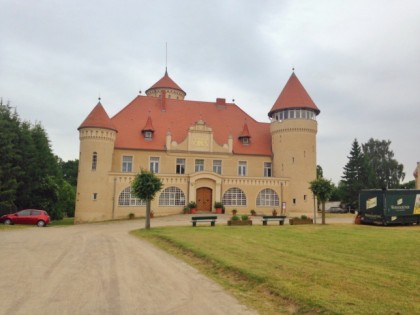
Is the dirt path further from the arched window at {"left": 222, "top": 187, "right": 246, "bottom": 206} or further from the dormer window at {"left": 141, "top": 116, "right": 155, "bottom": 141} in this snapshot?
the dormer window at {"left": 141, "top": 116, "right": 155, "bottom": 141}

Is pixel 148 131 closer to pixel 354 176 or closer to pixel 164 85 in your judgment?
pixel 164 85

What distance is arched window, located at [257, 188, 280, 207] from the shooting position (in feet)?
137

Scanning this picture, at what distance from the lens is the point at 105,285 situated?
9086 mm

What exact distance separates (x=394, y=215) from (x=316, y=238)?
39.9ft

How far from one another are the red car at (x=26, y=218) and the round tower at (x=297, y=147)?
23.6 metres

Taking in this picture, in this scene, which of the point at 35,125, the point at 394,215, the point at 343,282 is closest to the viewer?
the point at 343,282

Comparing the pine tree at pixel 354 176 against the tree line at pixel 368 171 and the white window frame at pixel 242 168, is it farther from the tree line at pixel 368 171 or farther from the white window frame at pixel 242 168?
the white window frame at pixel 242 168

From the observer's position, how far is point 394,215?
91.1 feet

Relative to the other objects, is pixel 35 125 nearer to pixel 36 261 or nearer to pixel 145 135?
pixel 145 135

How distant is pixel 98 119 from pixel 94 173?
5.22 meters

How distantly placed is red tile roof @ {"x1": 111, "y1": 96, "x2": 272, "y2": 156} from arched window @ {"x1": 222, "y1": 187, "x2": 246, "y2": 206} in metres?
4.72

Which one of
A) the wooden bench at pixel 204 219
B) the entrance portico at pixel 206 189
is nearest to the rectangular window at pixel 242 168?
the entrance portico at pixel 206 189

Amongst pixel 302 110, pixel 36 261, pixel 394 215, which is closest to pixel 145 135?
pixel 302 110

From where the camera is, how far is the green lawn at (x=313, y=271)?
23.9 ft
